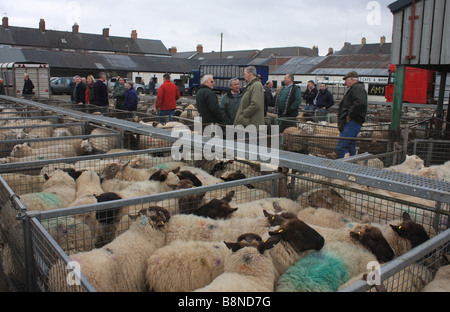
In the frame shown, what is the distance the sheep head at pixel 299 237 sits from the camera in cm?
288

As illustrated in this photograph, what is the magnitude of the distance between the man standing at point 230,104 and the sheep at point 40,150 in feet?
9.81

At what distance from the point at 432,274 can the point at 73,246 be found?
2.89 metres

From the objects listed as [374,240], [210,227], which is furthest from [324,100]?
[210,227]

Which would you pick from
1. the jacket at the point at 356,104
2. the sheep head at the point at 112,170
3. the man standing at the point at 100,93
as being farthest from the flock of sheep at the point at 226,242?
the man standing at the point at 100,93

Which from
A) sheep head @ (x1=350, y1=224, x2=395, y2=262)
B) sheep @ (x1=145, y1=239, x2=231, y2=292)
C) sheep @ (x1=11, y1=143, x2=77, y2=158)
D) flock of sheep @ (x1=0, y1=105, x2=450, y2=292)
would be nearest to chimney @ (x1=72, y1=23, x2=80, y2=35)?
sheep @ (x1=11, y1=143, x2=77, y2=158)

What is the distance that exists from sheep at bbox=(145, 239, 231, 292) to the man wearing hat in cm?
430

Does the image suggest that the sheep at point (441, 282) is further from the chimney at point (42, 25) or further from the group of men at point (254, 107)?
the chimney at point (42, 25)

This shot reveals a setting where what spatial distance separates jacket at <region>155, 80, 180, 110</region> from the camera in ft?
33.3

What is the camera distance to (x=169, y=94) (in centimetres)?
1027

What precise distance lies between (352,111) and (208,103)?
258cm

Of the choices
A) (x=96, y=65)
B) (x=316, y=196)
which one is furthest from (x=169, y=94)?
(x=96, y=65)

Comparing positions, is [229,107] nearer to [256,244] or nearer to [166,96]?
[166,96]

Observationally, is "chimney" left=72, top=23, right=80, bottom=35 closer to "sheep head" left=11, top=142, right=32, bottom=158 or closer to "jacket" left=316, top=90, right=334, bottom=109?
"jacket" left=316, top=90, right=334, bottom=109
